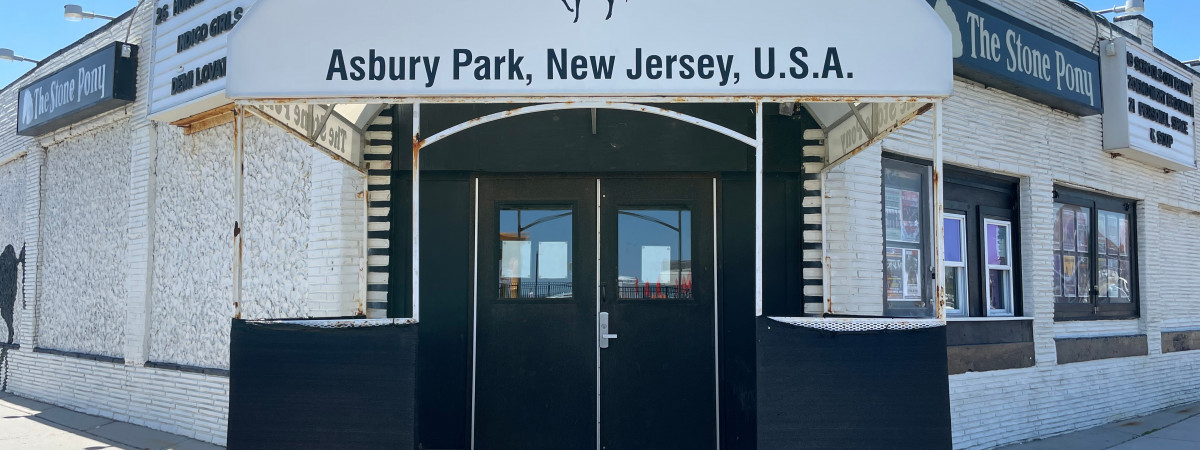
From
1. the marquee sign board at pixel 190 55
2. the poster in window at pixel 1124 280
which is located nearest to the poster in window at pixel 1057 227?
the poster in window at pixel 1124 280

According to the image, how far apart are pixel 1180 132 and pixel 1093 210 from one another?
1.94m

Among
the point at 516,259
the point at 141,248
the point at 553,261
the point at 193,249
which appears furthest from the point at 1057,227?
the point at 141,248

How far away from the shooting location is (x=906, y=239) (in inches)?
282

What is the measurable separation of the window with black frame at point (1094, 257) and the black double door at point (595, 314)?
15.2ft

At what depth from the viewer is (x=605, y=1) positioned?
4469 mm

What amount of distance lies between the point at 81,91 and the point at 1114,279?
458 inches

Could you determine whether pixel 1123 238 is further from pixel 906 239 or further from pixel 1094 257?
pixel 906 239

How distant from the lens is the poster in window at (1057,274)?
879 centimetres

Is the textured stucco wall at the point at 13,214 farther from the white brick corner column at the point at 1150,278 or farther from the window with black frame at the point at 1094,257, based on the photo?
the white brick corner column at the point at 1150,278

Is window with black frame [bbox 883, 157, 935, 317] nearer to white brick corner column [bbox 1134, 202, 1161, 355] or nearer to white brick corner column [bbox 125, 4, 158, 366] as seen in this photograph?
white brick corner column [bbox 1134, 202, 1161, 355]

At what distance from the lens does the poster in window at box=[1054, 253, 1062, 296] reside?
8.79 m

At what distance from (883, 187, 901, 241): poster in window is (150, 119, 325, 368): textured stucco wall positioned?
4550 mm

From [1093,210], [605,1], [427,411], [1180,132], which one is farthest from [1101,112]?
[427,411]

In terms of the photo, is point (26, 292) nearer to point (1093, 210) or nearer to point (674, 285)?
point (674, 285)
